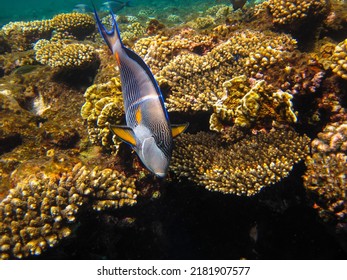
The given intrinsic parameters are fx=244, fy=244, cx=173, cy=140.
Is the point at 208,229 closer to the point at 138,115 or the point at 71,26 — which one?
the point at 138,115

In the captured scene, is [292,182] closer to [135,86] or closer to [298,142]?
[298,142]

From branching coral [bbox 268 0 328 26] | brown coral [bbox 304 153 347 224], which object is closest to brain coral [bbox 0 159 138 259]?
brown coral [bbox 304 153 347 224]

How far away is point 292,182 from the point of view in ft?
12.0

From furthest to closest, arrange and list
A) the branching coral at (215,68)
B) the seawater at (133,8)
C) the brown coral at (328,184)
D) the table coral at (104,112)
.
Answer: the seawater at (133,8) → the branching coral at (215,68) → the table coral at (104,112) → the brown coral at (328,184)

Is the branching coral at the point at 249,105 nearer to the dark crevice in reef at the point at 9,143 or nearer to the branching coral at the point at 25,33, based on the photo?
the dark crevice in reef at the point at 9,143

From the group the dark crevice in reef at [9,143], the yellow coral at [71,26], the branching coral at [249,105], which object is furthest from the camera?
the yellow coral at [71,26]

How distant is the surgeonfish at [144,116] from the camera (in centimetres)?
167

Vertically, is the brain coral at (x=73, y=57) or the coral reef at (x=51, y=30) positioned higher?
the coral reef at (x=51, y=30)

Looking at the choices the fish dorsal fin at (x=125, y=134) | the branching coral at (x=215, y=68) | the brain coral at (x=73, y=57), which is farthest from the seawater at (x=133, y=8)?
the branching coral at (x=215, y=68)

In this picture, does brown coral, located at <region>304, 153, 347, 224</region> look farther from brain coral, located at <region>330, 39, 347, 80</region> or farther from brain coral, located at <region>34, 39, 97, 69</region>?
brain coral, located at <region>34, 39, 97, 69</region>

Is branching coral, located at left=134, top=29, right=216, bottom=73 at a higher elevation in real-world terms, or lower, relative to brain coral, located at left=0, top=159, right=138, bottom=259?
higher

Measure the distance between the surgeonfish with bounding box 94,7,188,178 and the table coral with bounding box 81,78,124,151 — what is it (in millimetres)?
1793

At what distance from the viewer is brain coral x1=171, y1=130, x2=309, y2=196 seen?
130 inches

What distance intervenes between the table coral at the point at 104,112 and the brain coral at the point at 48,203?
673mm
